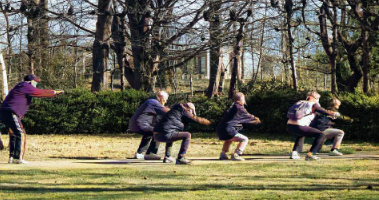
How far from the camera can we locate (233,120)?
1091 centimetres

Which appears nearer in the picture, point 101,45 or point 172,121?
point 172,121

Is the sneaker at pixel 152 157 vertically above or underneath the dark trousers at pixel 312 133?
underneath

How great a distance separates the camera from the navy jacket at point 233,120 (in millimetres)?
10844

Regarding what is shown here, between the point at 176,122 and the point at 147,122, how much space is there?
126 centimetres

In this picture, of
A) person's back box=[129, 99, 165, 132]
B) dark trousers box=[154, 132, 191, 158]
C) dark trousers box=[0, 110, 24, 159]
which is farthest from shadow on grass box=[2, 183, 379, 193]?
person's back box=[129, 99, 165, 132]

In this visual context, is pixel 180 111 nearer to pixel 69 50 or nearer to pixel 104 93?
pixel 104 93

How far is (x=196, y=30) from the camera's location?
20.0m

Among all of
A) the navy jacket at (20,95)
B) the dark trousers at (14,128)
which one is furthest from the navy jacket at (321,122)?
the dark trousers at (14,128)

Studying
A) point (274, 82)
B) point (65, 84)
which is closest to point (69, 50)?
point (65, 84)

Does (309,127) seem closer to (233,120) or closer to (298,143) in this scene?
(298,143)

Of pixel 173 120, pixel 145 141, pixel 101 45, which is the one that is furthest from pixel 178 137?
pixel 101 45

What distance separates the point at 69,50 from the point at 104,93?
42.9 feet

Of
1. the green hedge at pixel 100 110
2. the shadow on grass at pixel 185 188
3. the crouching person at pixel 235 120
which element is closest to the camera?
the shadow on grass at pixel 185 188

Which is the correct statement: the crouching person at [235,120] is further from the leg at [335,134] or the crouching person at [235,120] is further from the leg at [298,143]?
the leg at [335,134]
